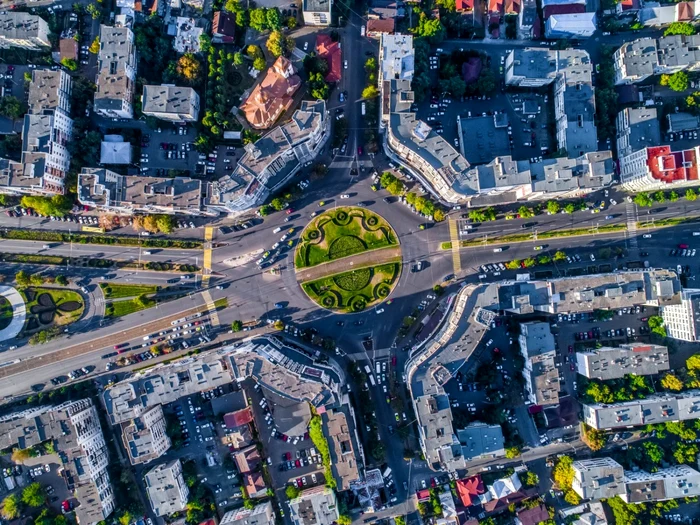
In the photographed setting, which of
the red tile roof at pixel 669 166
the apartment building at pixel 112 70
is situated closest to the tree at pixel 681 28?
the red tile roof at pixel 669 166

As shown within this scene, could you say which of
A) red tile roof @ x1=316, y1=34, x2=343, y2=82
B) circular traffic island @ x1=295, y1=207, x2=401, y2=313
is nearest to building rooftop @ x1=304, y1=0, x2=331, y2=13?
red tile roof @ x1=316, y1=34, x2=343, y2=82

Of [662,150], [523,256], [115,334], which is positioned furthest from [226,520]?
[662,150]

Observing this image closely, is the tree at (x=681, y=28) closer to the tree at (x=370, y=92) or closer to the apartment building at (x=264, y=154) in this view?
the tree at (x=370, y=92)

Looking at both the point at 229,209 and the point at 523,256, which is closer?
the point at 229,209

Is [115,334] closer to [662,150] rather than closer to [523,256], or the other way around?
[523,256]

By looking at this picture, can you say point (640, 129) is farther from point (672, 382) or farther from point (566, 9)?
point (672, 382)

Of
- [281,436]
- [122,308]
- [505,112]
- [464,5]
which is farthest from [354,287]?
[464,5]
